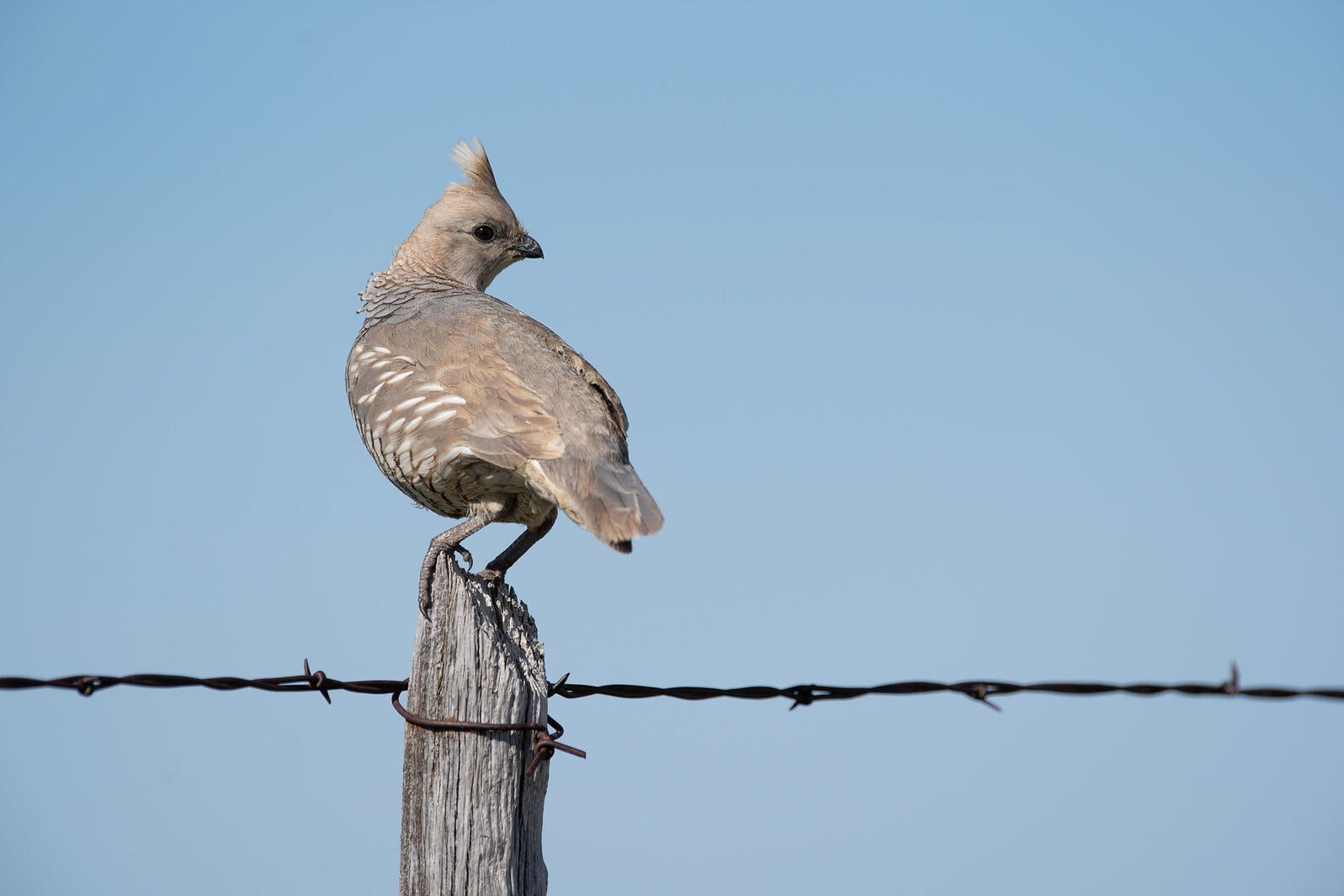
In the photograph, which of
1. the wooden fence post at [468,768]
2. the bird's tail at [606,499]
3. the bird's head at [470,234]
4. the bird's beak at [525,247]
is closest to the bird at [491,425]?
the bird's tail at [606,499]

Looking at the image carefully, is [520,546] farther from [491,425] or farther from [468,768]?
[468,768]

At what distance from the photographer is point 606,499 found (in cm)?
522

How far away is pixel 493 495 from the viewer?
610 cm

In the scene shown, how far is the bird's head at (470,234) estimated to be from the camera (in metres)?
8.52

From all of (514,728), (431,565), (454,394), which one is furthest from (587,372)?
Answer: (514,728)

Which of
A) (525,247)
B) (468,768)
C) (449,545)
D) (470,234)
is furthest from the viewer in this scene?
(525,247)

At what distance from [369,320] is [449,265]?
117 cm

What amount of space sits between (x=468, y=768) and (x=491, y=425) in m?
2.07

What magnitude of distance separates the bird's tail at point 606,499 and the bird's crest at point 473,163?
3.85 metres

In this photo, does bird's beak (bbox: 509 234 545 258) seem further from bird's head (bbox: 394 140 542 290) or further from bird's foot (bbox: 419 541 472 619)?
bird's foot (bbox: 419 541 472 619)

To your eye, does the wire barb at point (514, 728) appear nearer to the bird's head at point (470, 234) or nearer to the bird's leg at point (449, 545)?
the bird's leg at point (449, 545)

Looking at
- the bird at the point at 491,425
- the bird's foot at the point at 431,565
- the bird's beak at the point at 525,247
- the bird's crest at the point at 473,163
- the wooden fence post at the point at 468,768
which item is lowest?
the wooden fence post at the point at 468,768

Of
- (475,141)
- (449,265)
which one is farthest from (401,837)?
(475,141)

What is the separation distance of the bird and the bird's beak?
1.42 m
